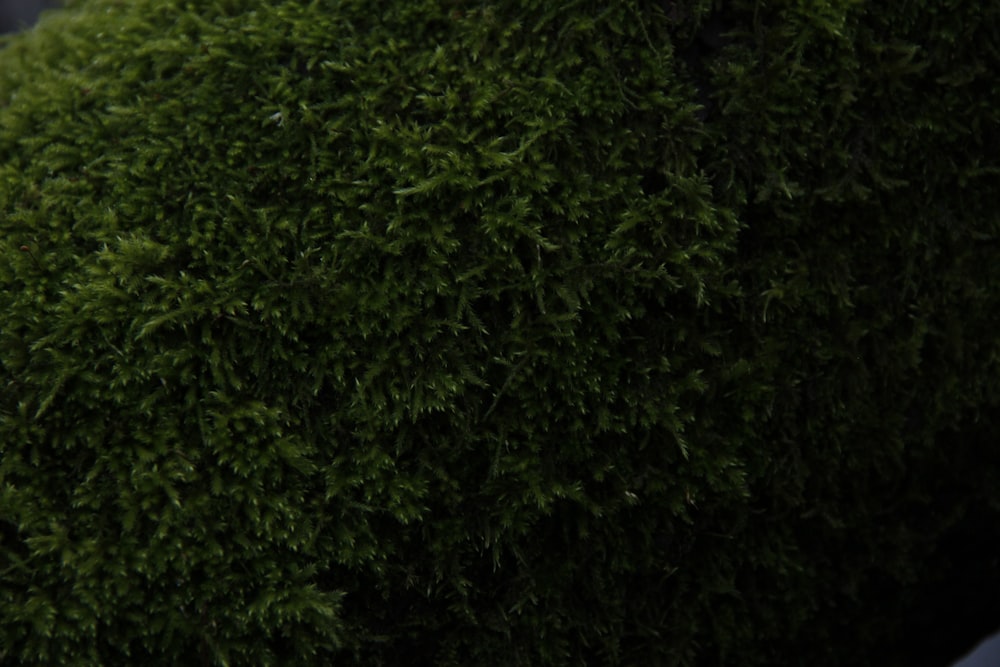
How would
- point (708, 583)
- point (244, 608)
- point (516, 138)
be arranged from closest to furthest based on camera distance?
point (244, 608) < point (516, 138) < point (708, 583)

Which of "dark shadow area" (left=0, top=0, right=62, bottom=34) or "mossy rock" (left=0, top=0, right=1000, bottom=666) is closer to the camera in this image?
"mossy rock" (left=0, top=0, right=1000, bottom=666)

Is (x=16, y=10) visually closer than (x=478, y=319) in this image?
No

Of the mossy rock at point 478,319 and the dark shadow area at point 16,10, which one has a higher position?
the mossy rock at point 478,319

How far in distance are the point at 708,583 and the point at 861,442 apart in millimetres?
473

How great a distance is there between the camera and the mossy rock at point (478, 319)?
154cm

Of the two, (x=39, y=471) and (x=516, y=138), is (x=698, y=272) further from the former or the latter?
(x=39, y=471)

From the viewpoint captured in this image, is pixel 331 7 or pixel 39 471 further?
pixel 331 7

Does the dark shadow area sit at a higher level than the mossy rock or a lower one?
lower

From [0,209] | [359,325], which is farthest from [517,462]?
[0,209]

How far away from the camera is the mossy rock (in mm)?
1541

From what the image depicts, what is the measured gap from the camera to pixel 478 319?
1604 mm

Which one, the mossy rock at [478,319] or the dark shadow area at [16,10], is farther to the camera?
the dark shadow area at [16,10]

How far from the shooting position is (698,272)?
1.66 metres

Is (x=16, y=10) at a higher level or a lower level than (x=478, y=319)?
lower
